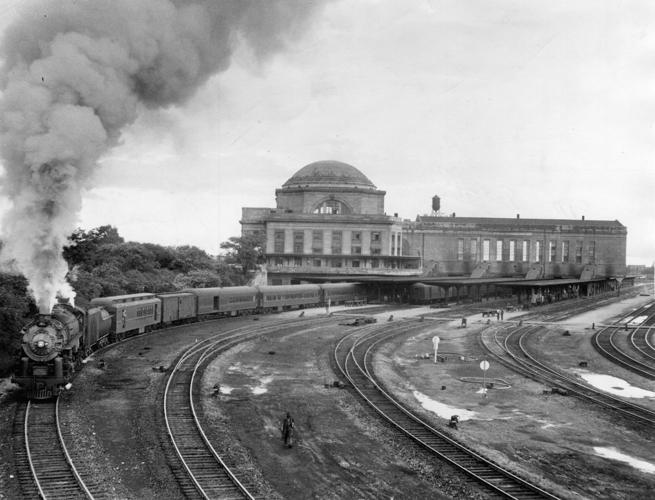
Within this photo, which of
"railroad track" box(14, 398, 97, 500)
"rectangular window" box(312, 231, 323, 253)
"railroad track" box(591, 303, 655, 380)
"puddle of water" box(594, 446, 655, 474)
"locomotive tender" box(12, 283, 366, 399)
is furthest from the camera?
"rectangular window" box(312, 231, 323, 253)

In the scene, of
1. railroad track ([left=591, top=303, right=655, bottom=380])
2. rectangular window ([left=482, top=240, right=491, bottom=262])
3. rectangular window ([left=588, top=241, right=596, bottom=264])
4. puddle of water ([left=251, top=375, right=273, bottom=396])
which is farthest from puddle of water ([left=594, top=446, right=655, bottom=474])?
rectangular window ([left=588, top=241, right=596, bottom=264])

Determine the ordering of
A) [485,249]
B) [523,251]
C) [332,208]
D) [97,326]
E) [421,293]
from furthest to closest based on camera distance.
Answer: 1. [523,251]
2. [485,249]
3. [332,208]
4. [421,293]
5. [97,326]

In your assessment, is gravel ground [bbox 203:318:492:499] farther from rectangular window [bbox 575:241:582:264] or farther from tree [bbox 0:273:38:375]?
rectangular window [bbox 575:241:582:264]

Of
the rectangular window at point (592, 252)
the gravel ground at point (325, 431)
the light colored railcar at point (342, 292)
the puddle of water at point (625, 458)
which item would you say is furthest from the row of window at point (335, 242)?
the puddle of water at point (625, 458)

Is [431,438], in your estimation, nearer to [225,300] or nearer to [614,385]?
[614,385]

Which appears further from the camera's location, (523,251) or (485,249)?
(523,251)

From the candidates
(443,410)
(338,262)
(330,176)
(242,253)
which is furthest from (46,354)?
(330,176)
